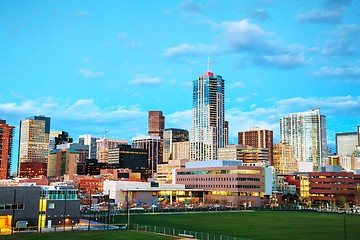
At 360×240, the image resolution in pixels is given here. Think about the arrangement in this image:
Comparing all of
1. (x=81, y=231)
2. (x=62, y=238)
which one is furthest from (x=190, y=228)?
(x=62, y=238)

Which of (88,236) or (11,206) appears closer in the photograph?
(88,236)

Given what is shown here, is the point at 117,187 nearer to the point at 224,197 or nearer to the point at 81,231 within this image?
the point at 224,197

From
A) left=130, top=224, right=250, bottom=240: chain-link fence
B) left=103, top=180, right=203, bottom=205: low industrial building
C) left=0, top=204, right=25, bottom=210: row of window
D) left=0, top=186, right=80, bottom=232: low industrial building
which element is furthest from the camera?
left=103, top=180, right=203, bottom=205: low industrial building

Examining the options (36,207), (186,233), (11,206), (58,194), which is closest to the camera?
(186,233)

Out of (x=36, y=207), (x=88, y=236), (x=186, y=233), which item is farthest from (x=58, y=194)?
(x=186, y=233)

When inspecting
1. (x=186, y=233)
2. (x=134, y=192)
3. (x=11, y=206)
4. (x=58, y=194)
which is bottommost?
(x=186, y=233)

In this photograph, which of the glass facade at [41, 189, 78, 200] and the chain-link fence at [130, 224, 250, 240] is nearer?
the chain-link fence at [130, 224, 250, 240]

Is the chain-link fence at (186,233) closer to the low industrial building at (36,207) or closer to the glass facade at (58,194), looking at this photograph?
the low industrial building at (36,207)

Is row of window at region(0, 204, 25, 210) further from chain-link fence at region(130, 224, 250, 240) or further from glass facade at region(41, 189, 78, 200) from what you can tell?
chain-link fence at region(130, 224, 250, 240)

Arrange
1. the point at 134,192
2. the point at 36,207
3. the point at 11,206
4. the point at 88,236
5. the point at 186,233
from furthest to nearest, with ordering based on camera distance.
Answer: the point at 134,192, the point at 36,207, the point at 11,206, the point at 186,233, the point at 88,236

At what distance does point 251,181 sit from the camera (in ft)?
639

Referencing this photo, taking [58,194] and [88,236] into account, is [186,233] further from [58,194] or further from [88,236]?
[58,194]

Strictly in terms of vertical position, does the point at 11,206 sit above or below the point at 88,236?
above

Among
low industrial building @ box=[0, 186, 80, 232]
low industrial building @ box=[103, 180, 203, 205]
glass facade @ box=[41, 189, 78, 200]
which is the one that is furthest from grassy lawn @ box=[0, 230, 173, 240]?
low industrial building @ box=[103, 180, 203, 205]
